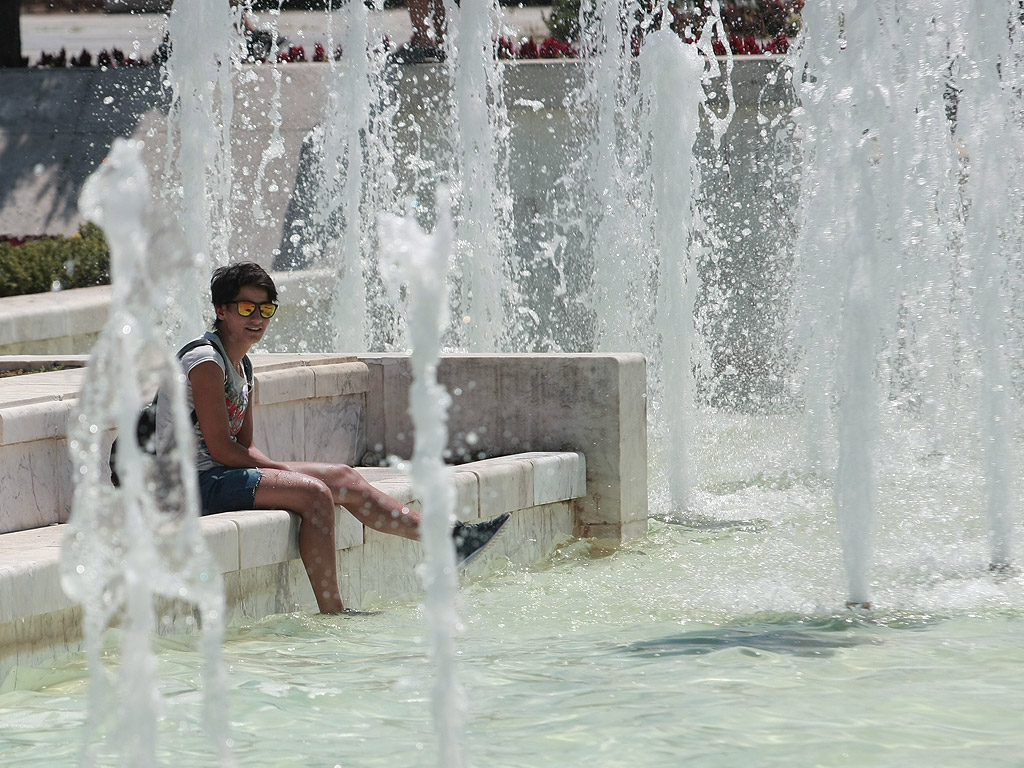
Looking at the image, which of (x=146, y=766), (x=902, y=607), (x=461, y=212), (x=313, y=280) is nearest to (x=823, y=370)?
(x=461, y=212)

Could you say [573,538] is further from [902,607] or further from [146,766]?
[146,766]

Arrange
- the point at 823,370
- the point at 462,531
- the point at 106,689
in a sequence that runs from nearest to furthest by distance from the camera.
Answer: the point at 106,689, the point at 462,531, the point at 823,370

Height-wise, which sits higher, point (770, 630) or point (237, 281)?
point (237, 281)

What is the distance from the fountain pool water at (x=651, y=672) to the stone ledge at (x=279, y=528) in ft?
0.79

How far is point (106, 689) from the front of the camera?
3.84 meters

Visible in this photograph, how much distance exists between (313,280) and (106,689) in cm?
649

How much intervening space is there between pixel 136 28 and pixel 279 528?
65.8 feet

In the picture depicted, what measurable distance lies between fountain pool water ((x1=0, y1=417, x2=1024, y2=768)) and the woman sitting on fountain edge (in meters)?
0.29

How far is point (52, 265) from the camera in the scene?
9664 mm

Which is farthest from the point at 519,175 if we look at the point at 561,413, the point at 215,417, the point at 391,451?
the point at 215,417

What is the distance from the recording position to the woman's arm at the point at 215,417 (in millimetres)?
4766

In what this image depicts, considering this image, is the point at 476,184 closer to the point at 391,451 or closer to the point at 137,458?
the point at 391,451

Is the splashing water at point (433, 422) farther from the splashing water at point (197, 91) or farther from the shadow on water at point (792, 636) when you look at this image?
the splashing water at point (197, 91)

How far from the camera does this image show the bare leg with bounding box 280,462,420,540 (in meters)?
5.11
